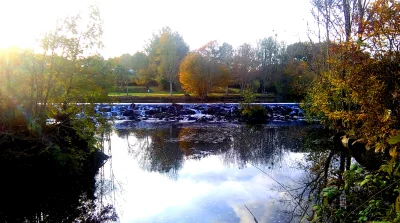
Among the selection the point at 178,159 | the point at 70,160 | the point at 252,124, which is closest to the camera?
the point at 70,160

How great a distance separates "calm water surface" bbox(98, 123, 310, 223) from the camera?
24.3ft

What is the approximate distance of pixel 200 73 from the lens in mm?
36656

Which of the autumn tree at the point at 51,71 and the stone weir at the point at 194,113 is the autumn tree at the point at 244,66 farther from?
the autumn tree at the point at 51,71

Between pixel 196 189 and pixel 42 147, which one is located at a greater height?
pixel 42 147

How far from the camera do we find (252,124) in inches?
938

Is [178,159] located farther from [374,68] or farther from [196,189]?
[374,68]

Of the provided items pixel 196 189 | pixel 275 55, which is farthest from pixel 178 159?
pixel 275 55

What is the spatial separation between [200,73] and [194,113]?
876cm

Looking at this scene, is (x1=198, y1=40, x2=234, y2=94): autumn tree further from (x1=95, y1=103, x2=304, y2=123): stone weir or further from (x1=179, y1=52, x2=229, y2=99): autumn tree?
(x1=95, y1=103, x2=304, y2=123): stone weir

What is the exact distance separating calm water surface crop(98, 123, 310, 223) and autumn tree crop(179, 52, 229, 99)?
18568 mm

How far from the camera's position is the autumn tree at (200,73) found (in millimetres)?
36875

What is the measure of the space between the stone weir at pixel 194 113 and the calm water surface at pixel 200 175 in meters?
7.54

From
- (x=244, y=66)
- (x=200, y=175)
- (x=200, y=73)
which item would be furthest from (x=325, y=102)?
Answer: (x=244, y=66)

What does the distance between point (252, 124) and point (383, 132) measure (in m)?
18.5
